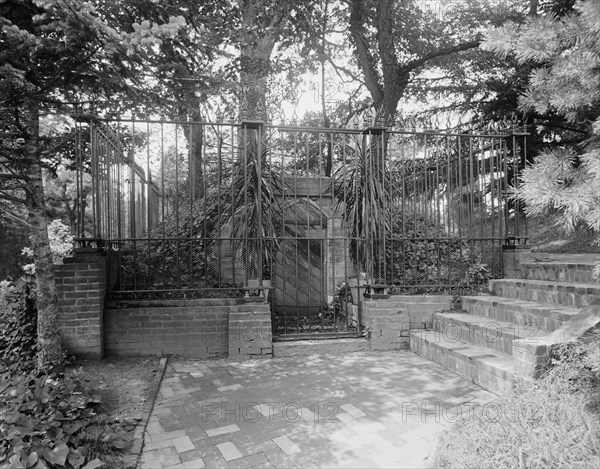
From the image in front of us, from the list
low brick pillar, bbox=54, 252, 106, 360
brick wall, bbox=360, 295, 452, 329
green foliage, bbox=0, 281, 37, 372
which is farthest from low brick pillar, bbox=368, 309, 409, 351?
green foliage, bbox=0, 281, 37, 372

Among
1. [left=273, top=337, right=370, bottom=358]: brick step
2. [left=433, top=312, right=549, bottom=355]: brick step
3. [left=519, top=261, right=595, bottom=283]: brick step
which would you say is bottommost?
[left=273, top=337, right=370, bottom=358]: brick step

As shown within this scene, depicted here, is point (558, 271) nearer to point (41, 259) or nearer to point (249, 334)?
point (249, 334)

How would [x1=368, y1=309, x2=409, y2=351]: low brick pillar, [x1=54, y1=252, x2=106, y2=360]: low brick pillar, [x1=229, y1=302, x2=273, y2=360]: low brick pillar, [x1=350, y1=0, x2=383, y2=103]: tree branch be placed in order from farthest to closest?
[x1=350, y1=0, x2=383, y2=103]: tree branch → [x1=368, y1=309, x2=409, y2=351]: low brick pillar → [x1=229, y1=302, x2=273, y2=360]: low brick pillar → [x1=54, y1=252, x2=106, y2=360]: low brick pillar

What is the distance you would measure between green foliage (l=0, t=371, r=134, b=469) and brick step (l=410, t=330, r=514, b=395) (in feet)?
9.90

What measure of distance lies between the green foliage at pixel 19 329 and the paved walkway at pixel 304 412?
5.25ft

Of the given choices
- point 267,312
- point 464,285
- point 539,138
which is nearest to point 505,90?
point 539,138

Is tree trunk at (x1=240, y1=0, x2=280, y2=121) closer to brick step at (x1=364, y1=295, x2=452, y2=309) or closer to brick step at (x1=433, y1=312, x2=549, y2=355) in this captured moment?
brick step at (x1=364, y1=295, x2=452, y2=309)

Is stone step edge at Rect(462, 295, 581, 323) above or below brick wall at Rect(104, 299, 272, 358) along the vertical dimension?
above

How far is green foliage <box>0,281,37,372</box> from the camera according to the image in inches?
173

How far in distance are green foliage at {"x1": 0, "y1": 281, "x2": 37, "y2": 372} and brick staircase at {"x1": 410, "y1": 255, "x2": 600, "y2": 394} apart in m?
4.53

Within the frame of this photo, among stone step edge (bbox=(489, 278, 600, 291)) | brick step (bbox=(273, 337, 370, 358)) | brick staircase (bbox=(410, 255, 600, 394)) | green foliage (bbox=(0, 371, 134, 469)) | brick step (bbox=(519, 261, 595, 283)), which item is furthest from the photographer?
brick step (bbox=(273, 337, 370, 358))

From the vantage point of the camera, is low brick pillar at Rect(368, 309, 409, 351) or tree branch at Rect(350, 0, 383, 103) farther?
tree branch at Rect(350, 0, 383, 103)

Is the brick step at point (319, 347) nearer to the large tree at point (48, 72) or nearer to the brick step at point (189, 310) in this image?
the brick step at point (189, 310)

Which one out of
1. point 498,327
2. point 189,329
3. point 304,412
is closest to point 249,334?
point 189,329
